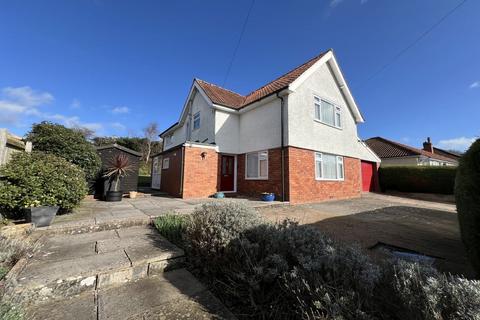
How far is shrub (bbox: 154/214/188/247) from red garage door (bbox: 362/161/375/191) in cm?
1640

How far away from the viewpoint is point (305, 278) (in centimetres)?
204

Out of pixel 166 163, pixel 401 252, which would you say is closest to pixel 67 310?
pixel 401 252

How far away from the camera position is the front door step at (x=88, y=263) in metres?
2.44

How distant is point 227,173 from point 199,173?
1.97 metres

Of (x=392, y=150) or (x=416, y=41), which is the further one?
(x=392, y=150)

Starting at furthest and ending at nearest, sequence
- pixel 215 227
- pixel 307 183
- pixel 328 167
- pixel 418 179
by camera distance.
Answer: pixel 418 179 → pixel 328 167 → pixel 307 183 → pixel 215 227

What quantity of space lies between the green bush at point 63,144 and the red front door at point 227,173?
6.44m

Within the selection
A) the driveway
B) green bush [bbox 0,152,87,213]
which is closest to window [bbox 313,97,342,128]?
the driveway

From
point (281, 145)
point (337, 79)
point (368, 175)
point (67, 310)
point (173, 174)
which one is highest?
point (337, 79)

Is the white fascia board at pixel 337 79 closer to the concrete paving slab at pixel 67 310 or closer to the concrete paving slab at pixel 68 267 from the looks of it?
the concrete paving slab at pixel 68 267

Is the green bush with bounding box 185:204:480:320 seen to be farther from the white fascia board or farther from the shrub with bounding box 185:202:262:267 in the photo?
the white fascia board

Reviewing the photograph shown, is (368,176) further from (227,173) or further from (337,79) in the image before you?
(227,173)

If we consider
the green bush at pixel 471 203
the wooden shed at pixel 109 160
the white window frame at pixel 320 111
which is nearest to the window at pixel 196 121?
the wooden shed at pixel 109 160

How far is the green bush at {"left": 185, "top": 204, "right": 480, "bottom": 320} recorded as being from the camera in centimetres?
148
